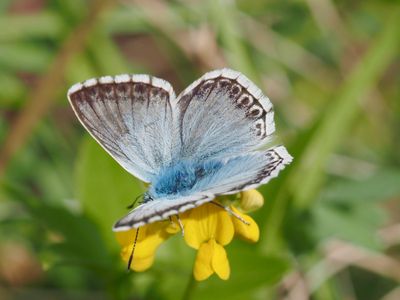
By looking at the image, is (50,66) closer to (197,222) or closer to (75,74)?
(75,74)

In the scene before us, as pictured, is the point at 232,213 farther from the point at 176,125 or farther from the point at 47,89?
the point at 47,89

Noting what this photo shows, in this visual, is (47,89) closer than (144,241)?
No

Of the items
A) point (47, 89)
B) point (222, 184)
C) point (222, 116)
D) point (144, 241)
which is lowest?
point (144, 241)

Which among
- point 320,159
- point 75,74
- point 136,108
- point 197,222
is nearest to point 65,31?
point 75,74

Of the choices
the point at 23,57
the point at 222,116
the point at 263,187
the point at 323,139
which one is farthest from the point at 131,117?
Result: the point at 23,57

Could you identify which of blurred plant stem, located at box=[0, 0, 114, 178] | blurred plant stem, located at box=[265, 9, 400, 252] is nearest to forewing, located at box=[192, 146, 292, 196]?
blurred plant stem, located at box=[265, 9, 400, 252]

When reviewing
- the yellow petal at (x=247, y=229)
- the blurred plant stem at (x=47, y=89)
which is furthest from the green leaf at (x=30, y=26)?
the yellow petal at (x=247, y=229)

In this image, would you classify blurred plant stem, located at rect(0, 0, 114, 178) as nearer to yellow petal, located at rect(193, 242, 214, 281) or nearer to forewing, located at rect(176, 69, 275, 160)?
forewing, located at rect(176, 69, 275, 160)
